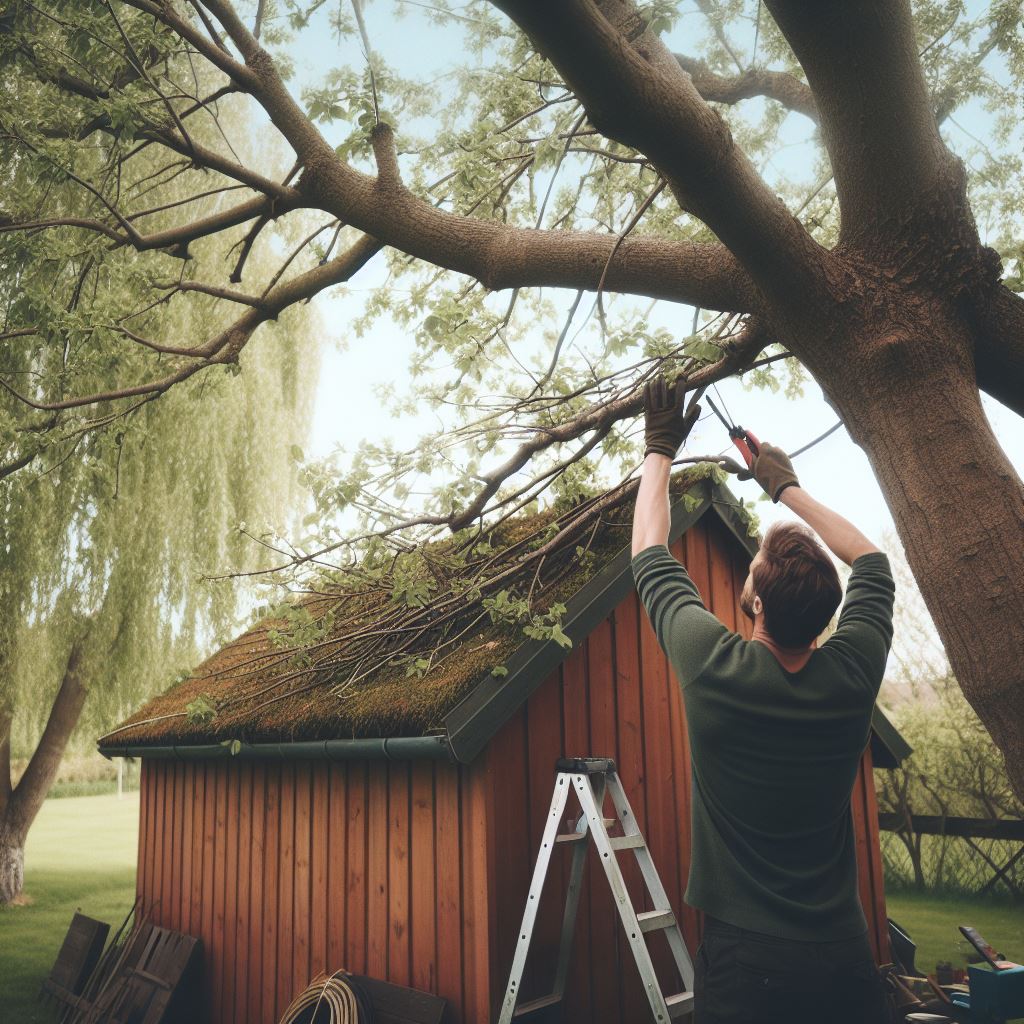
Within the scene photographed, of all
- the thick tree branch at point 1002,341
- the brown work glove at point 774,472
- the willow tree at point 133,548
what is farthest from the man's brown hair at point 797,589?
the willow tree at point 133,548

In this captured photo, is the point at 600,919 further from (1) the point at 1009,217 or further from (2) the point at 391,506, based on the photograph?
(1) the point at 1009,217

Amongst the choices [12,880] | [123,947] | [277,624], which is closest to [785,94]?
[277,624]

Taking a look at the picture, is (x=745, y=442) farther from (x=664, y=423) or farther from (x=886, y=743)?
(x=886, y=743)

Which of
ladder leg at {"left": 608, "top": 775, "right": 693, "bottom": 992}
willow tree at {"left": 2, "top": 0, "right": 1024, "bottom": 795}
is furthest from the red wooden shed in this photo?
willow tree at {"left": 2, "top": 0, "right": 1024, "bottom": 795}

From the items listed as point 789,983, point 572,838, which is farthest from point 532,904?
point 789,983

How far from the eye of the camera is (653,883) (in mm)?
4410

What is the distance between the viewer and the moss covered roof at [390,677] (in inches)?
183

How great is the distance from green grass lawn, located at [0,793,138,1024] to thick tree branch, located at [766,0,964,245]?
964 centimetres

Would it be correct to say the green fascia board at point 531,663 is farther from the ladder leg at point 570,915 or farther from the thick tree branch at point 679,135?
the thick tree branch at point 679,135

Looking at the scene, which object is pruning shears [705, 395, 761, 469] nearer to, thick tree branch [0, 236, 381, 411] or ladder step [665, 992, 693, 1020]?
ladder step [665, 992, 693, 1020]

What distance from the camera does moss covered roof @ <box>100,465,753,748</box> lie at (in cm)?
465

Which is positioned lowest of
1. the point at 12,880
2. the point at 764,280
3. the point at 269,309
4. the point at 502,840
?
the point at 12,880

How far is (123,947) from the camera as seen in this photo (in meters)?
7.70

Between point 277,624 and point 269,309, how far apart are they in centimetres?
429
